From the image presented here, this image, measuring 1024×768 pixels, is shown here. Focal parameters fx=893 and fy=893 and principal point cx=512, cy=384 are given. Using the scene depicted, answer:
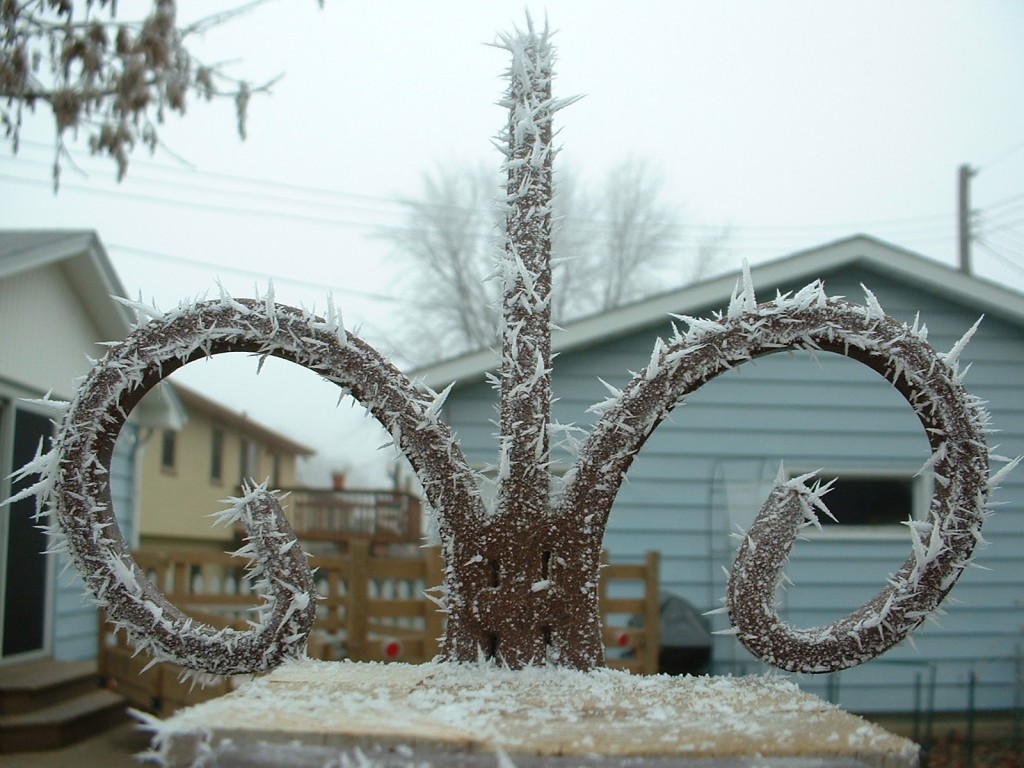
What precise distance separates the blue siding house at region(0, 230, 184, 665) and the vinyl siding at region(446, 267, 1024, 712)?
Result: 3.59 metres

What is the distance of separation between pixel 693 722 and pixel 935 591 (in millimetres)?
381

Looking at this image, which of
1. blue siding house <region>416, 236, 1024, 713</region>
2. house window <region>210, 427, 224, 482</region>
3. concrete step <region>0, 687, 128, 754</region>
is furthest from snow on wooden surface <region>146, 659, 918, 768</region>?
house window <region>210, 427, 224, 482</region>

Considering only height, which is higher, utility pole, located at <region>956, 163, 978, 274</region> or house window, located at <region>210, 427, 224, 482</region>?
utility pole, located at <region>956, 163, 978, 274</region>

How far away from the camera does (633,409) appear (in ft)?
3.86

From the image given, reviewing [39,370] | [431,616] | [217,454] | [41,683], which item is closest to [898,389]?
[431,616]

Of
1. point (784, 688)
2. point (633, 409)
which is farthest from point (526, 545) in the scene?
point (784, 688)

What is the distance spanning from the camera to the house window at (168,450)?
16.6 meters

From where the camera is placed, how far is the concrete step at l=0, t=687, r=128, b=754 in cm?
617

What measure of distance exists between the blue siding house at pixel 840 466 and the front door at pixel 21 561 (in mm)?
3267

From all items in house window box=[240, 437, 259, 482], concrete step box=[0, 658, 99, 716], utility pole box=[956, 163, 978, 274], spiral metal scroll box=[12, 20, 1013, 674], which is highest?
utility pole box=[956, 163, 978, 274]

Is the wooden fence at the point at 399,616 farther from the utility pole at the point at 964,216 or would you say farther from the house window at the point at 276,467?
the house window at the point at 276,467

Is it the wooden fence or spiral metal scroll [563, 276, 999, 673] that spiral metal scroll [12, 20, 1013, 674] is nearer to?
spiral metal scroll [563, 276, 999, 673]

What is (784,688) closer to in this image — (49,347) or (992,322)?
(992,322)

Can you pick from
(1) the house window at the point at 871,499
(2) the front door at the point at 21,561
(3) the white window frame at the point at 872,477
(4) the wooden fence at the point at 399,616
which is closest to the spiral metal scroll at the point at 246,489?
(4) the wooden fence at the point at 399,616
